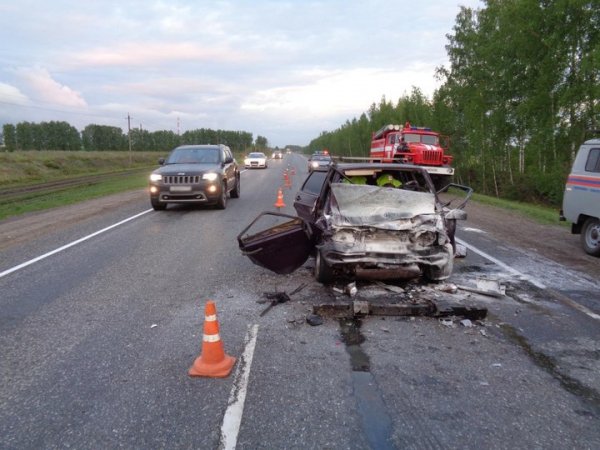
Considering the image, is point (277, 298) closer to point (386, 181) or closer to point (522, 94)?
point (386, 181)

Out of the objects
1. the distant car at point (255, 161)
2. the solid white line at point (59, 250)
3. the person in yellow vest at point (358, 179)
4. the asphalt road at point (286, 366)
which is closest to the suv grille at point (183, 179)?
the solid white line at point (59, 250)

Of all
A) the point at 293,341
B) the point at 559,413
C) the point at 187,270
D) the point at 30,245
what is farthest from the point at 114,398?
the point at 30,245

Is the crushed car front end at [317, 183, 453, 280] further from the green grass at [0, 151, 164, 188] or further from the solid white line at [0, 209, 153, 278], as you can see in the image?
the green grass at [0, 151, 164, 188]

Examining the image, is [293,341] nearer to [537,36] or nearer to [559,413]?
[559,413]

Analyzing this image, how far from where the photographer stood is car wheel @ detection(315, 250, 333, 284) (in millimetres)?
5746

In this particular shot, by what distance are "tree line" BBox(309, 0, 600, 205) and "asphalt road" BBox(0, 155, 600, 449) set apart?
32.7ft

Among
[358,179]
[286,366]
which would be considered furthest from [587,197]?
[286,366]

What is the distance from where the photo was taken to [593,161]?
8.24 m

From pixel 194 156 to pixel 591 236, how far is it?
10513 mm

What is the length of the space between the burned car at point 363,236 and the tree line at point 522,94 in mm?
9040

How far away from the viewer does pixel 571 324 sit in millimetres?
4695

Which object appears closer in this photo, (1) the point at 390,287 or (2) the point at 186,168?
(1) the point at 390,287

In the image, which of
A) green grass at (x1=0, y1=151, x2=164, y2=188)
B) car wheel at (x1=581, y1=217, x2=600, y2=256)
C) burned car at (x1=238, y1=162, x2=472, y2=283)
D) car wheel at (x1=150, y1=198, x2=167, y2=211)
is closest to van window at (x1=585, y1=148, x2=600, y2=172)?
car wheel at (x1=581, y1=217, x2=600, y2=256)

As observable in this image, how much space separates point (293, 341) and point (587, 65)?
57.3ft
